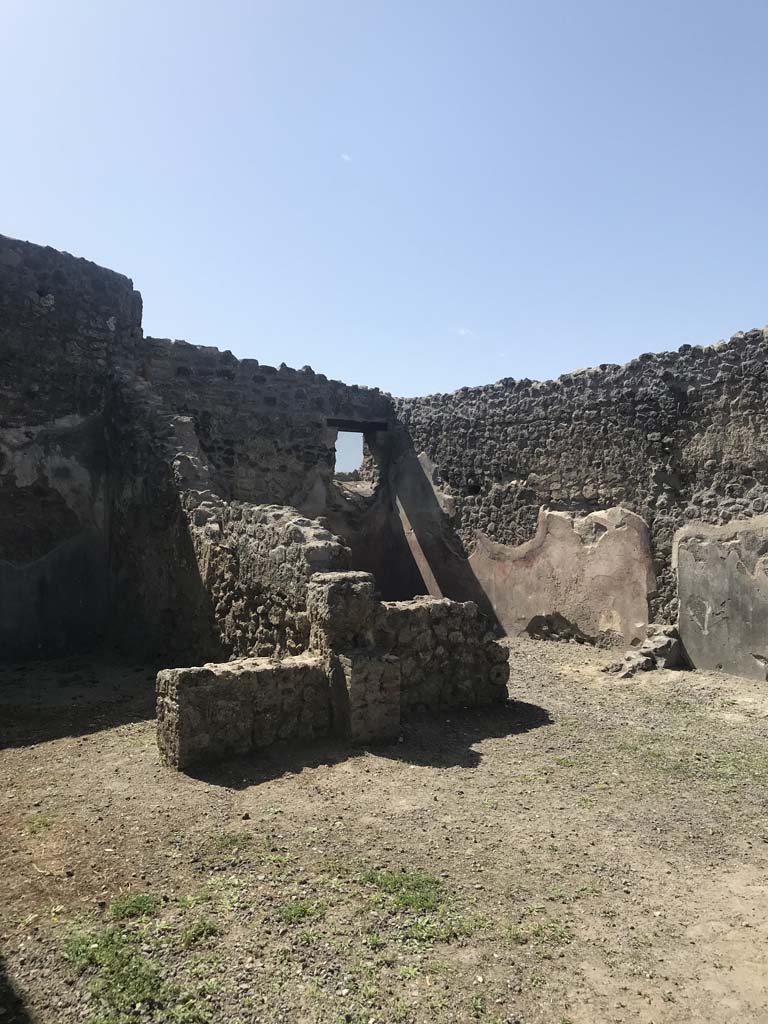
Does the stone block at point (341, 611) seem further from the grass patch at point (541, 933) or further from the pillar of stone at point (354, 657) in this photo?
the grass patch at point (541, 933)

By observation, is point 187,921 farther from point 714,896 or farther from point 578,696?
point 578,696

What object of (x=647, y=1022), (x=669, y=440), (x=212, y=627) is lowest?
(x=647, y=1022)

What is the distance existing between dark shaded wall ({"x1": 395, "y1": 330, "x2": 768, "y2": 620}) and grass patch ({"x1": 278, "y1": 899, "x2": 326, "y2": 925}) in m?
6.43

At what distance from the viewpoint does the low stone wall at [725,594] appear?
7.67 m

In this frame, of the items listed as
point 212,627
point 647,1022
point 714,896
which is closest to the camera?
point 647,1022

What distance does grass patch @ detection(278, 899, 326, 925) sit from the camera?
302 cm

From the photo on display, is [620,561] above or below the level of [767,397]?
below

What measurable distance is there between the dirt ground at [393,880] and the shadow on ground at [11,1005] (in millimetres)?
12

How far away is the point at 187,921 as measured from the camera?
118 inches

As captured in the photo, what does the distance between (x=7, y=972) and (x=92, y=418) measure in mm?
6969

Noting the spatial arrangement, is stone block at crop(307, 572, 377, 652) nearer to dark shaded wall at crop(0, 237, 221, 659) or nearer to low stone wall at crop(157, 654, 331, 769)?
low stone wall at crop(157, 654, 331, 769)

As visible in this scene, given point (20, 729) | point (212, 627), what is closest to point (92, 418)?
point (212, 627)

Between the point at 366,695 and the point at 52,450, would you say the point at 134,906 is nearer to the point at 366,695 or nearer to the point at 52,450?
the point at 366,695

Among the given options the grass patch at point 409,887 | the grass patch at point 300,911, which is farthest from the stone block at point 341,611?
the grass patch at point 300,911
